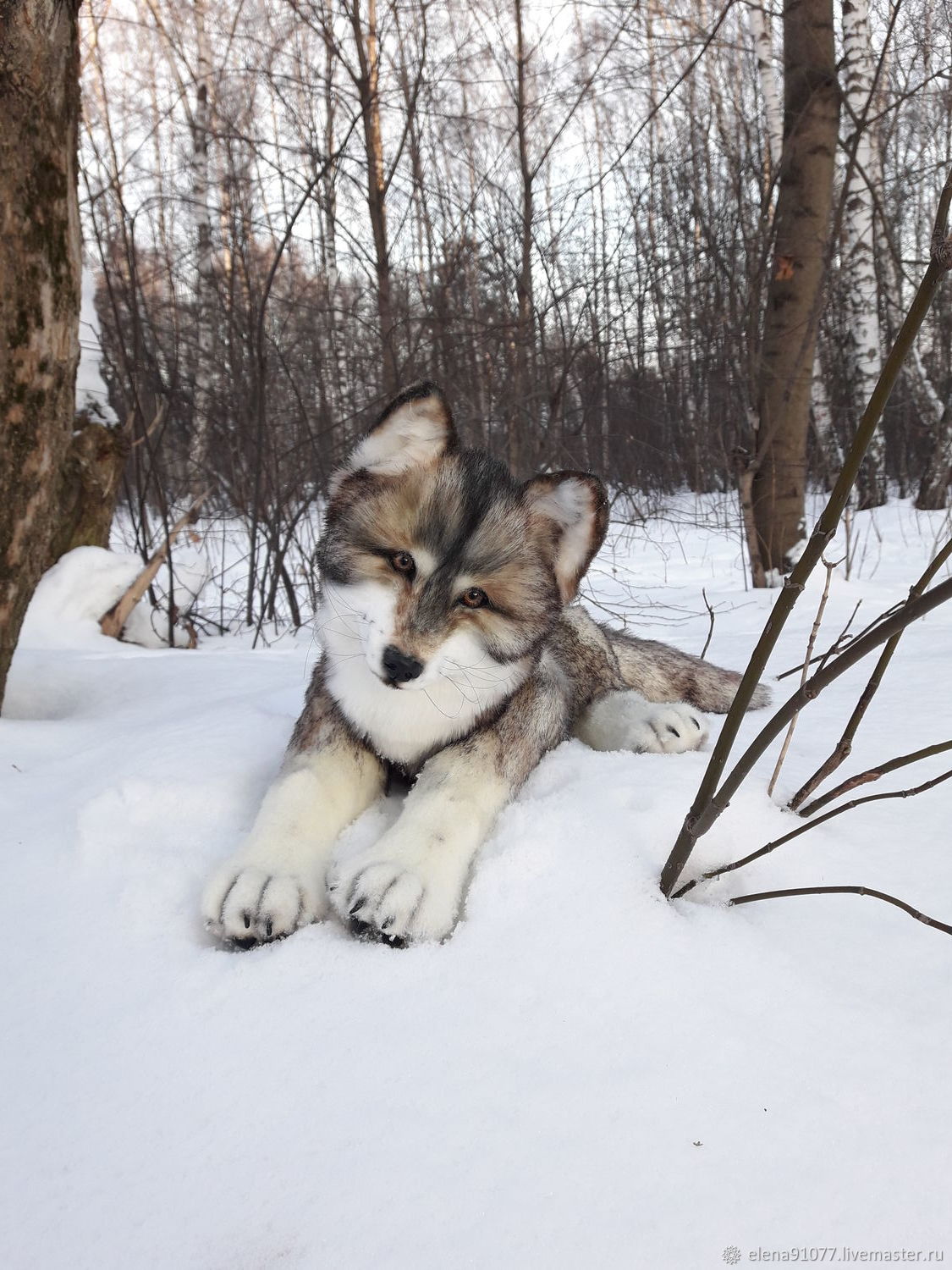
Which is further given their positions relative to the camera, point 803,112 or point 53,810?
point 803,112

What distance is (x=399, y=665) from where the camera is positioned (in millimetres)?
1630

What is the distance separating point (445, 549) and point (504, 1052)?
3.30 ft

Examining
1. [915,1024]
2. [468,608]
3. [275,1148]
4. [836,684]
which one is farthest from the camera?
[836,684]

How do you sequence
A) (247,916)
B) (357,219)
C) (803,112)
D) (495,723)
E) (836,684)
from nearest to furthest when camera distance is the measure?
1. (247,916)
2. (495,723)
3. (836,684)
4. (803,112)
5. (357,219)

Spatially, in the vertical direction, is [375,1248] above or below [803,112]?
below

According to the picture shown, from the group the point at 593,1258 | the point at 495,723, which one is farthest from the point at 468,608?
the point at 593,1258

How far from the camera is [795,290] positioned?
214 inches

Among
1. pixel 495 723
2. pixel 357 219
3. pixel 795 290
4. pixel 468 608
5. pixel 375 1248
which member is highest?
pixel 357 219

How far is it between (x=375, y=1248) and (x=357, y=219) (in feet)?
24.9

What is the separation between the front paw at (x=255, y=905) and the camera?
1441mm

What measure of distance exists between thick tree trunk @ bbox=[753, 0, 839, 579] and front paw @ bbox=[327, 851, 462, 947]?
15.2ft

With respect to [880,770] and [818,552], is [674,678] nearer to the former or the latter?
[880,770]

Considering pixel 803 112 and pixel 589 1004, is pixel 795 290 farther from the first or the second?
pixel 589 1004

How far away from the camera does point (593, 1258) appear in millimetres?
880
